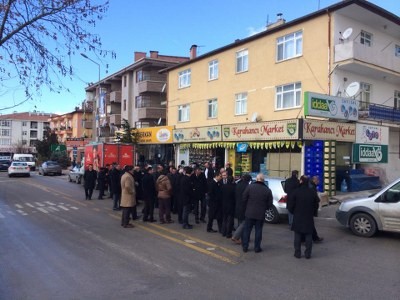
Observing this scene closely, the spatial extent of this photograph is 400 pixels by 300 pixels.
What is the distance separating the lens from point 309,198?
301 inches

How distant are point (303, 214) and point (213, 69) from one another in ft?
71.1

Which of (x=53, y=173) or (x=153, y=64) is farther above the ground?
(x=153, y=64)

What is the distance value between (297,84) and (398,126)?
22.3ft

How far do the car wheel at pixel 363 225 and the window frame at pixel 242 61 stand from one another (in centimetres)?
1665

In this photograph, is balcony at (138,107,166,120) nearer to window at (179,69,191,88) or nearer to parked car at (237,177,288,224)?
window at (179,69,191,88)

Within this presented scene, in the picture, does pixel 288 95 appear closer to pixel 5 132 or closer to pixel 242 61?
pixel 242 61

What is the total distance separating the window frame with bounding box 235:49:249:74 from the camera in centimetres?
2518

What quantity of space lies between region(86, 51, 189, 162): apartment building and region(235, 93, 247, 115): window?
9566 mm

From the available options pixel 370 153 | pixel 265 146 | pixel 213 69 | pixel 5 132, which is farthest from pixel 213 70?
pixel 5 132

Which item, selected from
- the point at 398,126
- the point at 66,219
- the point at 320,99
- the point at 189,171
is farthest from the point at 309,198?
the point at 398,126

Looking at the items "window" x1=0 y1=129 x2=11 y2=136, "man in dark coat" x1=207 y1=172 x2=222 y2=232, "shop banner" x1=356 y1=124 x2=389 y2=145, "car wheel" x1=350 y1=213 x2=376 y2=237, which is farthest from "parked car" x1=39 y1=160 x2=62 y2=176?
"window" x1=0 y1=129 x2=11 y2=136

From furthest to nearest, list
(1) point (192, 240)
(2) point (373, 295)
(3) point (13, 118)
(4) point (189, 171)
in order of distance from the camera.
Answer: (3) point (13, 118), (4) point (189, 171), (1) point (192, 240), (2) point (373, 295)

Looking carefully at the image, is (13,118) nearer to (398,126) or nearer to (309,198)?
(398,126)

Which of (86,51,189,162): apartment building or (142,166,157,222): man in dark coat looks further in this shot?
(86,51,189,162): apartment building
